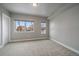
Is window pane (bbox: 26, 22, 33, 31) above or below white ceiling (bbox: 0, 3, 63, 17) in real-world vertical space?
below

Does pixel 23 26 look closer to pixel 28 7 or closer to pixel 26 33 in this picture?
pixel 26 33

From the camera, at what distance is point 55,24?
5.70 meters

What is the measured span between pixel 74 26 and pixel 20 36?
9.33 ft

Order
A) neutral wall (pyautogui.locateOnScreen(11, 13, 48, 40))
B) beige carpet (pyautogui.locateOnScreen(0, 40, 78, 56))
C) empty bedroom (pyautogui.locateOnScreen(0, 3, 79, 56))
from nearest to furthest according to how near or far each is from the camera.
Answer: beige carpet (pyautogui.locateOnScreen(0, 40, 78, 56))
empty bedroom (pyautogui.locateOnScreen(0, 3, 79, 56))
neutral wall (pyautogui.locateOnScreen(11, 13, 48, 40))

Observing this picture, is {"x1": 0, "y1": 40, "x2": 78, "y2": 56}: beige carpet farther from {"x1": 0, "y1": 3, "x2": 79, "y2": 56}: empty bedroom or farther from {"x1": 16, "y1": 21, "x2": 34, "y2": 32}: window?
{"x1": 16, "y1": 21, "x2": 34, "y2": 32}: window

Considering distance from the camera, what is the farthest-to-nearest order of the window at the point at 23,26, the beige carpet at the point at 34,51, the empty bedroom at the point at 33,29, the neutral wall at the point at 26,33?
the neutral wall at the point at 26,33, the window at the point at 23,26, the empty bedroom at the point at 33,29, the beige carpet at the point at 34,51

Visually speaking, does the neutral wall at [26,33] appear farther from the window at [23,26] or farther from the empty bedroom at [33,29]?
the window at [23,26]

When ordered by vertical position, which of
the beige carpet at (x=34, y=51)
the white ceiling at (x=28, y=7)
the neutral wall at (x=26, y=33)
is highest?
the white ceiling at (x=28, y=7)

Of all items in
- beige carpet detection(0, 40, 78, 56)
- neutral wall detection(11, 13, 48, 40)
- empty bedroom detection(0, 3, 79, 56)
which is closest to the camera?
beige carpet detection(0, 40, 78, 56)

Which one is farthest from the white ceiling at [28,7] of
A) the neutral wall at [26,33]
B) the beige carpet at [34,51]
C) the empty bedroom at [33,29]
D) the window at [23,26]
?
the beige carpet at [34,51]

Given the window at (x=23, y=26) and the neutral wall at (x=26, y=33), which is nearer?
the window at (x=23, y=26)

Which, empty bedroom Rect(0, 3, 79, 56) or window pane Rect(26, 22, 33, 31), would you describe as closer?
empty bedroom Rect(0, 3, 79, 56)

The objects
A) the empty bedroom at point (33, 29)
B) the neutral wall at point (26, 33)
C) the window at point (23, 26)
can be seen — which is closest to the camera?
the empty bedroom at point (33, 29)

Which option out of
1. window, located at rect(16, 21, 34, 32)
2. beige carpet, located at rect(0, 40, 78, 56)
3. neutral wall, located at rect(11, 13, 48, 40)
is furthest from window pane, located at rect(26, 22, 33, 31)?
beige carpet, located at rect(0, 40, 78, 56)
